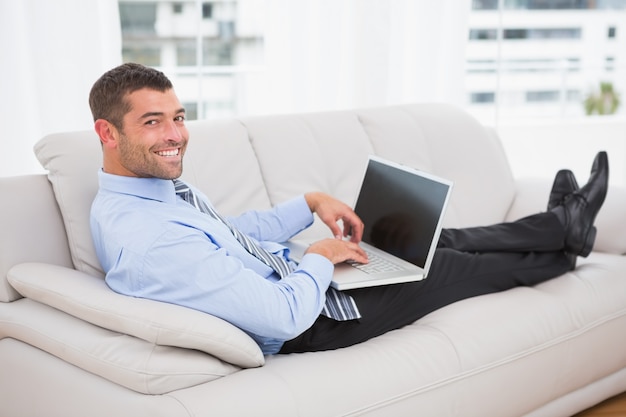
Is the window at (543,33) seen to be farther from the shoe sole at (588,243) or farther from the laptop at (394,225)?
the laptop at (394,225)

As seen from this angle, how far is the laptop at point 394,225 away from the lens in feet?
7.13

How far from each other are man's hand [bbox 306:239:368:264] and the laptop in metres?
0.04

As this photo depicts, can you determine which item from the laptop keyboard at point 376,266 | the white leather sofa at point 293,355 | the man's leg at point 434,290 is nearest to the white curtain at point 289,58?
the white leather sofa at point 293,355

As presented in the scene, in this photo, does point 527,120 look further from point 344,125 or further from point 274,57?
point 344,125

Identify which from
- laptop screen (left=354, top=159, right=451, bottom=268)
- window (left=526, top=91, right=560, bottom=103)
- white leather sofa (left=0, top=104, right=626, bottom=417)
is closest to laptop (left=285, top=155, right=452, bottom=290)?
laptop screen (left=354, top=159, right=451, bottom=268)

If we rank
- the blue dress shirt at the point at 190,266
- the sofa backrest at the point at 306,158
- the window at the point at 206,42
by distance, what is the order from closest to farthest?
1. the blue dress shirt at the point at 190,266
2. the sofa backrest at the point at 306,158
3. the window at the point at 206,42

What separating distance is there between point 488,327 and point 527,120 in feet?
14.4

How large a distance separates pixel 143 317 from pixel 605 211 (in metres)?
1.83

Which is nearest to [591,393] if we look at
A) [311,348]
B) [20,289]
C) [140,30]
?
[311,348]

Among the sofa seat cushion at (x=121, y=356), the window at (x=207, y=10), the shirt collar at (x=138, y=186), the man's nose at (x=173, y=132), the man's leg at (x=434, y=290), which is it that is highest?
the window at (x=207, y=10)

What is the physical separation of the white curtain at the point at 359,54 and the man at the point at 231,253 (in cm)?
145

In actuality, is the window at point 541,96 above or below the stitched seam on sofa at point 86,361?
above

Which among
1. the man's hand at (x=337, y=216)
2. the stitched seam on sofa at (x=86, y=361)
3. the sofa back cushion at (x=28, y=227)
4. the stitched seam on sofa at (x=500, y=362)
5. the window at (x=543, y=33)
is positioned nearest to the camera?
the stitched seam on sofa at (x=86, y=361)

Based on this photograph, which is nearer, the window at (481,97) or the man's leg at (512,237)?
the man's leg at (512,237)
